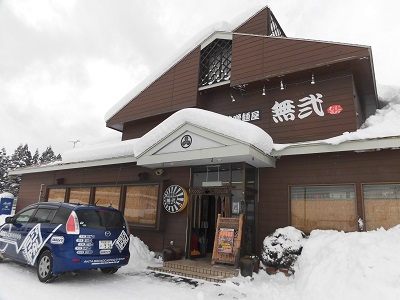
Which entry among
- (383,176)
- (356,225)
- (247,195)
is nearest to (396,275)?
(356,225)

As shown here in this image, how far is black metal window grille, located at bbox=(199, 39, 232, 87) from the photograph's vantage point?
11.2 m

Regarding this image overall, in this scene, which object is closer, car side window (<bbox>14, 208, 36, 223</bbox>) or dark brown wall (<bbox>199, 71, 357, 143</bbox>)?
car side window (<bbox>14, 208, 36, 223</bbox>)

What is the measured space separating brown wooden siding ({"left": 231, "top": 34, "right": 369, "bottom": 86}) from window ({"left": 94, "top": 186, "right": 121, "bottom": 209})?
20.7 ft

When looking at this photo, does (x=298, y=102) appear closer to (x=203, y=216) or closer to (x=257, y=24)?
(x=257, y=24)

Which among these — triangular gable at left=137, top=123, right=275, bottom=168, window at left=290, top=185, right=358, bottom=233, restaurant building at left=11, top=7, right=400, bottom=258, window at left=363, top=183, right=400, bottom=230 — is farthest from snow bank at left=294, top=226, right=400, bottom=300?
triangular gable at left=137, top=123, right=275, bottom=168

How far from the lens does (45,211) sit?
6.81 m

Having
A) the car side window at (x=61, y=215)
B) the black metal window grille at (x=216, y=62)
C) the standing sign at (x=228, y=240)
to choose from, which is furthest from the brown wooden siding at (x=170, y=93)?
the car side window at (x=61, y=215)

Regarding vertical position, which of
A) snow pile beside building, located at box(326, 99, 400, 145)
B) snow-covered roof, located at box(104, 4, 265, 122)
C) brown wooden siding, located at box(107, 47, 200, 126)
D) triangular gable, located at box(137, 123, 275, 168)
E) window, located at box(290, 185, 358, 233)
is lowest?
window, located at box(290, 185, 358, 233)

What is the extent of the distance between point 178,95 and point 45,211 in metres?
6.89

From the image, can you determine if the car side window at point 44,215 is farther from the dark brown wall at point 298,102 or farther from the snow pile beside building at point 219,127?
the dark brown wall at point 298,102

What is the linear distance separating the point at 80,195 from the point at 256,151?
881 cm

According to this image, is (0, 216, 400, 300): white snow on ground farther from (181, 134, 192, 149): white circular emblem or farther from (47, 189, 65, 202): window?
(47, 189, 65, 202): window

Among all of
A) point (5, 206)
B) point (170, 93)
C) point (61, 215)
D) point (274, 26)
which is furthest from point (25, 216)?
point (5, 206)

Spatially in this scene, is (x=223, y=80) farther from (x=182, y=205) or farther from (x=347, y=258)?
(x=347, y=258)
